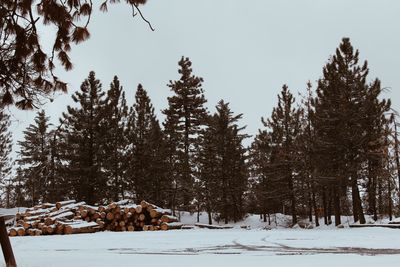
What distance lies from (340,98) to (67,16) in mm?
18452

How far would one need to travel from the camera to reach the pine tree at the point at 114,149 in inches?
1134

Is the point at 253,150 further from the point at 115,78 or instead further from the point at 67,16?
the point at 67,16

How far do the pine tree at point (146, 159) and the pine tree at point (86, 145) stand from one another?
8.19 ft

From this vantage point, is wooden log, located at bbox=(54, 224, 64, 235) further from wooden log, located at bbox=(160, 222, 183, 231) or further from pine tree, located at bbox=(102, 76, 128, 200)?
pine tree, located at bbox=(102, 76, 128, 200)

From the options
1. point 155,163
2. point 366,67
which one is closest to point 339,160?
point 366,67

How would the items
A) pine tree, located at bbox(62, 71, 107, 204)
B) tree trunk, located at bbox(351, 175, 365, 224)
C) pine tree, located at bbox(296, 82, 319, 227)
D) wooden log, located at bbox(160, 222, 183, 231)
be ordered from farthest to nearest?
pine tree, located at bbox(62, 71, 107, 204) < pine tree, located at bbox(296, 82, 319, 227) < tree trunk, located at bbox(351, 175, 365, 224) < wooden log, located at bbox(160, 222, 183, 231)

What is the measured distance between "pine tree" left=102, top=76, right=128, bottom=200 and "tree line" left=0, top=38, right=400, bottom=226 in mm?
78

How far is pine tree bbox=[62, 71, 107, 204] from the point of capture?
2773 cm

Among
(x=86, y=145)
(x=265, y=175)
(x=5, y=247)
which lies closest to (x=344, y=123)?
(x=265, y=175)

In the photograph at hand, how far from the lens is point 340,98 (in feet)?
70.3

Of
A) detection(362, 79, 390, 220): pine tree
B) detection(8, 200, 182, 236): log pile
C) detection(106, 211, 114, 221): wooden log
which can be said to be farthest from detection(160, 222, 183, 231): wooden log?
detection(362, 79, 390, 220): pine tree

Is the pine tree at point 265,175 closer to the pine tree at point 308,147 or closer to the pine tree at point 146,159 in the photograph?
the pine tree at point 308,147

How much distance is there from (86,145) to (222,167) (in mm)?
9862

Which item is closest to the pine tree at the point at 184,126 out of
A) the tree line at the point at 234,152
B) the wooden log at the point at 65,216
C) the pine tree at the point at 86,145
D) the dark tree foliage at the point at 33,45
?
the tree line at the point at 234,152
